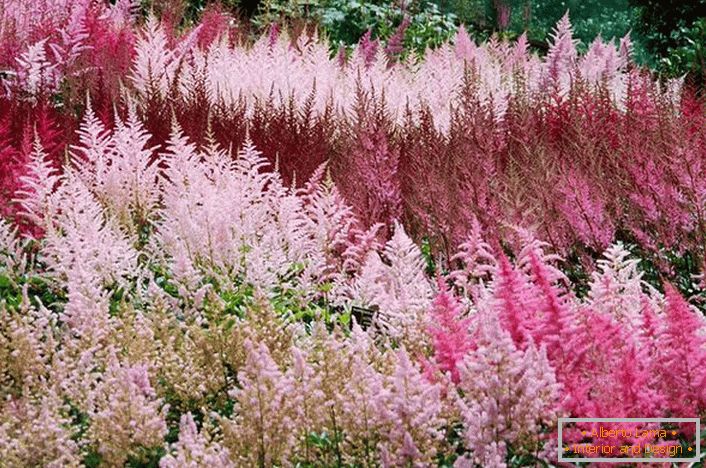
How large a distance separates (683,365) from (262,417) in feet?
3.69

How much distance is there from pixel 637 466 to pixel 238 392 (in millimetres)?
1016

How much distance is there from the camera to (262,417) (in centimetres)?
249

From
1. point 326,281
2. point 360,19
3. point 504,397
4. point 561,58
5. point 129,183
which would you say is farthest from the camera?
point 360,19

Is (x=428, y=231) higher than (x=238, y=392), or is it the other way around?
(x=428, y=231)

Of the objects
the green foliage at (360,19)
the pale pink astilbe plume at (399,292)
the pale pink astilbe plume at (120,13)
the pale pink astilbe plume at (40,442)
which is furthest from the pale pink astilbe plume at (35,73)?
the green foliage at (360,19)

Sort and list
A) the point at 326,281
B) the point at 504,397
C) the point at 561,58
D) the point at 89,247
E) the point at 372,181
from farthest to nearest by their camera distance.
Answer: the point at 561,58
the point at 372,181
the point at 326,281
the point at 89,247
the point at 504,397

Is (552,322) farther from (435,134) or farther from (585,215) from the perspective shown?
(435,134)

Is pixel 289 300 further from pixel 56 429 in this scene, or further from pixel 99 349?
pixel 56 429

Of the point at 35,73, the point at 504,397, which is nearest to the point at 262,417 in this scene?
the point at 504,397

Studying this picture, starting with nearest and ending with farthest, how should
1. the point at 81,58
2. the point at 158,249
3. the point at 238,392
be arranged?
the point at 238,392 < the point at 158,249 < the point at 81,58

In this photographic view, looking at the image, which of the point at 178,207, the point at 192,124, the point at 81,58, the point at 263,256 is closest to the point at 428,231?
the point at 263,256

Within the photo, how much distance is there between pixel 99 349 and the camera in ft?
10.9

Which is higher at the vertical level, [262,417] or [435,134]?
[435,134]

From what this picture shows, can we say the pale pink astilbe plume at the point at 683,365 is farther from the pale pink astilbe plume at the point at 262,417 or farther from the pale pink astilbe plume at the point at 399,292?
the pale pink astilbe plume at the point at 262,417
